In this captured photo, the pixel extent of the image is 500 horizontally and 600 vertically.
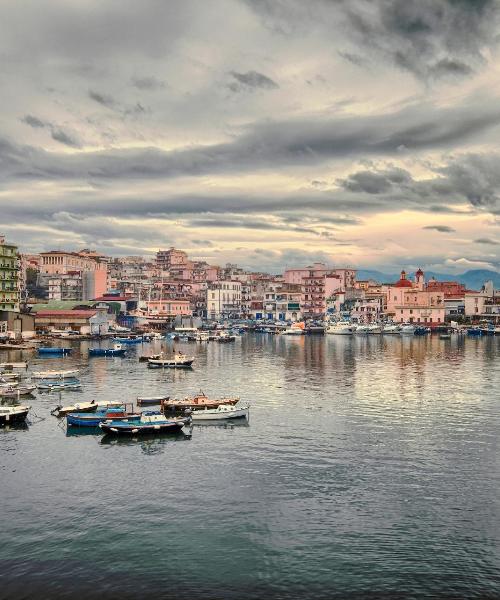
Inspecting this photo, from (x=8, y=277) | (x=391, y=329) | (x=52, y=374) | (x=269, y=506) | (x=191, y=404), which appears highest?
(x=8, y=277)

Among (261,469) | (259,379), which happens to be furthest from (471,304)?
(261,469)

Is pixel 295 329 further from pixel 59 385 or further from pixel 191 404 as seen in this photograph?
pixel 191 404

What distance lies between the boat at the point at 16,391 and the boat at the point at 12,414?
33.8ft

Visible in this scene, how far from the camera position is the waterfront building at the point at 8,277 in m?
119

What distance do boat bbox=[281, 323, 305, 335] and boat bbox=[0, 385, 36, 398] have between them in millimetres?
107527

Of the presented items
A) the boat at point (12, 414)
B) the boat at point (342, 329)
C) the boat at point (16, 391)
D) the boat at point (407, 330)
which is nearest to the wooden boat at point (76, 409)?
the boat at point (12, 414)

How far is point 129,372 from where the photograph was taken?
8394 centimetres

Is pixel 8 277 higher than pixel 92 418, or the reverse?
pixel 8 277

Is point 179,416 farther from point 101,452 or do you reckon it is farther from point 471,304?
point 471,304

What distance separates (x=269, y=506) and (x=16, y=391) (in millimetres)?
38935

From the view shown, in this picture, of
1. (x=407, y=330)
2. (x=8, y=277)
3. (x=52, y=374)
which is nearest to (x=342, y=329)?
(x=407, y=330)

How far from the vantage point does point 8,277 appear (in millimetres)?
120562

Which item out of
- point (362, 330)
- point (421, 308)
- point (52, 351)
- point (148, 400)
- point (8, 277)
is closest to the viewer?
point (148, 400)

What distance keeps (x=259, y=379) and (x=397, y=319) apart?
12135cm
